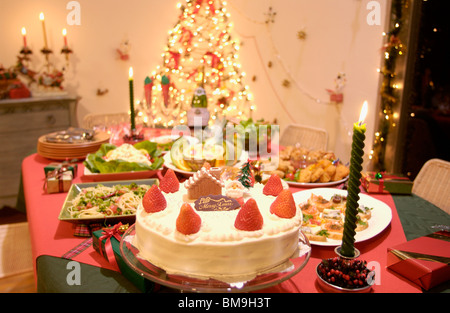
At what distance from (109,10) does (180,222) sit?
410 centimetres

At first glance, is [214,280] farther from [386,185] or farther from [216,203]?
[386,185]

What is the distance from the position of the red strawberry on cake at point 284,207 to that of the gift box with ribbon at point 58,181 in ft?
3.61

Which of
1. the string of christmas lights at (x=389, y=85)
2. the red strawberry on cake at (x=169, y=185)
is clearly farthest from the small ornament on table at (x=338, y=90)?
the red strawberry on cake at (x=169, y=185)

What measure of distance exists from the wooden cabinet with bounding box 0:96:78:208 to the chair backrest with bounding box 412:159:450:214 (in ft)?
11.2

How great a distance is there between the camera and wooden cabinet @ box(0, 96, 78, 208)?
383cm

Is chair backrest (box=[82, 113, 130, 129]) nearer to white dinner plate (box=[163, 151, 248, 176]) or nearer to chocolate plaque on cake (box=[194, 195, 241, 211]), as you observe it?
white dinner plate (box=[163, 151, 248, 176])

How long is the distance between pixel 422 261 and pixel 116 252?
871 millimetres

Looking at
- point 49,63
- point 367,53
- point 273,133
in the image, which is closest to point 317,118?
point 367,53

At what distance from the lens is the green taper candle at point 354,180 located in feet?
3.13

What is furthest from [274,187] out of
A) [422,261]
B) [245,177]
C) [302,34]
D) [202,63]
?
[202,63]

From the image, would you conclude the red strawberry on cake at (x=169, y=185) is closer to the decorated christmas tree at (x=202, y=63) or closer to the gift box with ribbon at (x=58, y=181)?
the gift box with ribbon at (x=58, y=181)

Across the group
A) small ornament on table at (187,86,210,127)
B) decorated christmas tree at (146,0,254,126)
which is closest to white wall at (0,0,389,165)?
decorated christmas tree at (146,0,254,126)

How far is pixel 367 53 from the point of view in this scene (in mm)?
3439
